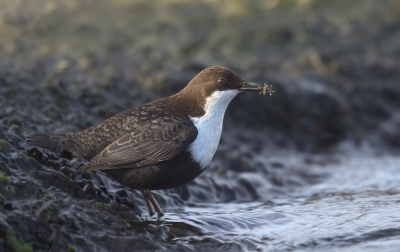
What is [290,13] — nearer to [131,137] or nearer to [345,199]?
[345,199]

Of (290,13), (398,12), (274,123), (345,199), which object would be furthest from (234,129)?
(398,12)

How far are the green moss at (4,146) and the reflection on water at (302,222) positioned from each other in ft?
4.34

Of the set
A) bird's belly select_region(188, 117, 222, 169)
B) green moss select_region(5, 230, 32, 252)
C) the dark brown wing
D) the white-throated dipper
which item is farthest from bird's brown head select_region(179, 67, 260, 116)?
green moss select_region(5, 230, 32, 252)

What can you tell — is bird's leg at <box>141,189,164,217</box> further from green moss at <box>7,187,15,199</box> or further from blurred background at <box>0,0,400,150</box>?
blurred background at <box>0,0,400,150</box>

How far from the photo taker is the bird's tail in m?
5.16

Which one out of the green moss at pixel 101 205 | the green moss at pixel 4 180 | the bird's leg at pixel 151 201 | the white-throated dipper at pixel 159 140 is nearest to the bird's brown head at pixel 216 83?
the white-throated dipper at pixel 159 140

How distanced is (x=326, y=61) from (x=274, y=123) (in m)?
1.54

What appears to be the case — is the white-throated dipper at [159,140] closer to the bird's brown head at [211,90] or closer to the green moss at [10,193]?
the bird's brown head at [211,90]

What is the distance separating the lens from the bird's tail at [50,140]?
516 cm

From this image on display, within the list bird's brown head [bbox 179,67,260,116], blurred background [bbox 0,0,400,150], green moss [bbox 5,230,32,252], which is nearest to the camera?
green moss [bbox 5,230,32,252]

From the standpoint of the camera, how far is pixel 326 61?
946 cm

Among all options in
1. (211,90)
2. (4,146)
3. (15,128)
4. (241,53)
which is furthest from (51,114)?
(241,53)

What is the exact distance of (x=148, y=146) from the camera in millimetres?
5133

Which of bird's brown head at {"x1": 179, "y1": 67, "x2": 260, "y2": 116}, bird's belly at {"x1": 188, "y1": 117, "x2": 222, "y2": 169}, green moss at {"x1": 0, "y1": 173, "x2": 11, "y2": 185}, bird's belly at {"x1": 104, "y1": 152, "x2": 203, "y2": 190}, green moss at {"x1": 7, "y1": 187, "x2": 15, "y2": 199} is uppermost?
bird's brown head at {"x1": 179, "y1": 67, "x2": 260, "y2": 116}
